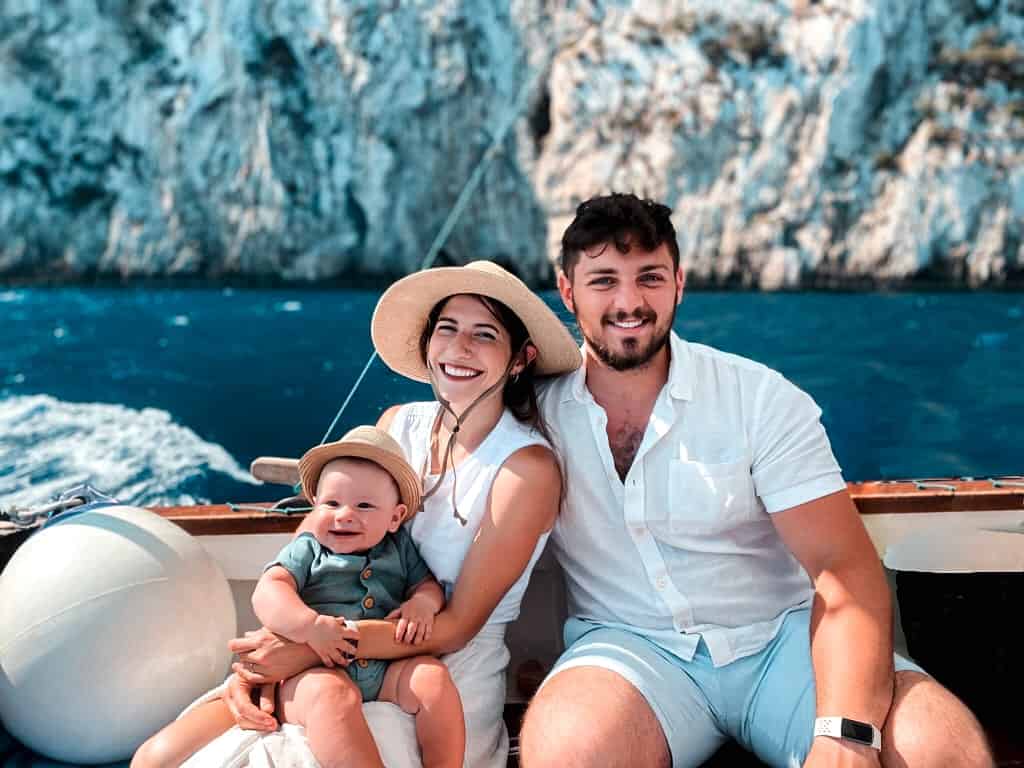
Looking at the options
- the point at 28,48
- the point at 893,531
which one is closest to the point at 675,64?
the point at 28,48

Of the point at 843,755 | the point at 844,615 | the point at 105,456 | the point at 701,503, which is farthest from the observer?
the point at 105,456

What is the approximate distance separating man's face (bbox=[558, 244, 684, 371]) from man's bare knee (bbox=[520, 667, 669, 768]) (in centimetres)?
52

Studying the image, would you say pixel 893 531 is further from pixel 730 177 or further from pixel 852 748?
pixel 730 177

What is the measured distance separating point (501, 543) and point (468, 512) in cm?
9

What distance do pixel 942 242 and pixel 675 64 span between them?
400 inches

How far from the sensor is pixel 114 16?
32656 mm

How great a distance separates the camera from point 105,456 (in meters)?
4.97

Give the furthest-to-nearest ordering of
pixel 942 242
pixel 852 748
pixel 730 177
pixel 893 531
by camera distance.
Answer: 1. pixel 730 177
2. pixel 942 242
3. pixel 893 531
4. pixel 852 748

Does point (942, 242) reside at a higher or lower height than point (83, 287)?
higher

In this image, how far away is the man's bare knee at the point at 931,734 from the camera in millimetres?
1192

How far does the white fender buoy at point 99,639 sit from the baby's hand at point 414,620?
0.45m

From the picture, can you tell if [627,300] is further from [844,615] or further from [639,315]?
[844,615]

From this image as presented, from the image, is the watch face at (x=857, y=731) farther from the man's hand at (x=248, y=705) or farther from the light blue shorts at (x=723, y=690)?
the man's hand at (x=248, y=705)

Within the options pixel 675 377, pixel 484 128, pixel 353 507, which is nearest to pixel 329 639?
pixel 353 507
